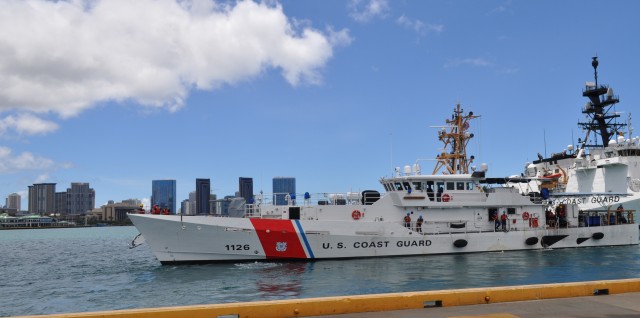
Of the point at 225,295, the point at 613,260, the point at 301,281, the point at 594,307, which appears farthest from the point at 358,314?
the point at 613,260

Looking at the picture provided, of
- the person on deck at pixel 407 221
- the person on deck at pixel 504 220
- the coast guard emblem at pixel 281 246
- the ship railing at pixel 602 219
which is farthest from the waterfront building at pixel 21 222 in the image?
the ship railing at pixel 602 219

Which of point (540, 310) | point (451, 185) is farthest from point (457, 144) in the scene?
point (540, 310)

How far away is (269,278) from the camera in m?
17.8

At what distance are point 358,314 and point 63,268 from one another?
2097cm

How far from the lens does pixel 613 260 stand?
2255 cm

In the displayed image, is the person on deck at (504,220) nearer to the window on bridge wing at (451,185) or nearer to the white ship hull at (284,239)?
the white ship hull at (284,239)

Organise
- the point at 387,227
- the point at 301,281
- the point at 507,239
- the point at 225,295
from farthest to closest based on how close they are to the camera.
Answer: the point at 507,239 → the point at 387,227 → the point at 301,281 → the point at 225,295

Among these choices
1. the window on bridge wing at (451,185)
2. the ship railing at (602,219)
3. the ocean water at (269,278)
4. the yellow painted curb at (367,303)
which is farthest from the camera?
the ship railing at (602,219)

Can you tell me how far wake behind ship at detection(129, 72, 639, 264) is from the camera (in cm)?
2159

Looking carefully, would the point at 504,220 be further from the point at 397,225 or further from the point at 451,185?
the point at 397,225

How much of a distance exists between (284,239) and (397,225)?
5.56 m

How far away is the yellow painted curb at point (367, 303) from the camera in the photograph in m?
7.18

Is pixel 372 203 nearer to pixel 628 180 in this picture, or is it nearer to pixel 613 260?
pixel 613 260

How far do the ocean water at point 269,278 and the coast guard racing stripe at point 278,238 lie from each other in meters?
0.53
